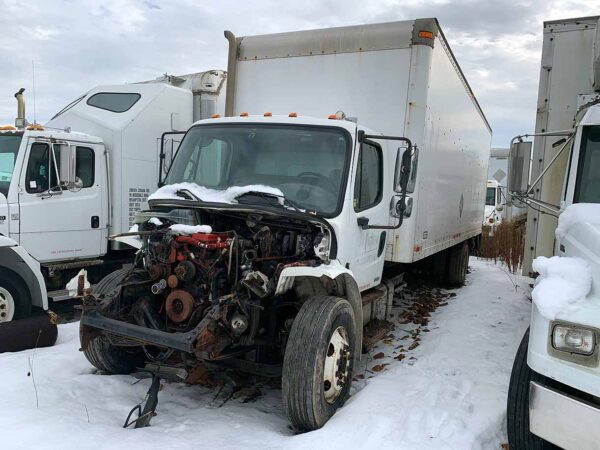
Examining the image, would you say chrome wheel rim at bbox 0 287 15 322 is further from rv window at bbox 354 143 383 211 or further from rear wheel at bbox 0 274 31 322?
rv window at bbox 354 143 383 211

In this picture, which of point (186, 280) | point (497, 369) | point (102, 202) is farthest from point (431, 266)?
point (186, 280)

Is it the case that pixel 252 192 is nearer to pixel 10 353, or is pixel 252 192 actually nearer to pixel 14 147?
pixel 10 353

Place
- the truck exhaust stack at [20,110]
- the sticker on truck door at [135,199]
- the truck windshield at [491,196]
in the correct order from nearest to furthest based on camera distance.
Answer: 1. the truck exhaust stack at [20,110]
2. the sticker on truck door at [135,199]
3. the truck windshield at [491,196]

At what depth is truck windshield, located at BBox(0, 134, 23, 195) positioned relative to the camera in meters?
6.65

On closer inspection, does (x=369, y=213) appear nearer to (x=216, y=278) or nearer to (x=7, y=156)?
(x=216, y=278)

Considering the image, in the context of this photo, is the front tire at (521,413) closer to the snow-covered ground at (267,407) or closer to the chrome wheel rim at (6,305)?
the snow-covered ground at (267,407)

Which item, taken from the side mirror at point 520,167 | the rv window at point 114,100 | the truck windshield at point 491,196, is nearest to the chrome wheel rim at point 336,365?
the side mirror at point 520,167

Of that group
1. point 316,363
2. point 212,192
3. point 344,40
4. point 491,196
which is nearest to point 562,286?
point 316,363

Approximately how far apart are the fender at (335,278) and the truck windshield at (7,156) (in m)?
4.59

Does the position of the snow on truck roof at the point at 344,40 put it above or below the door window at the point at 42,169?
above

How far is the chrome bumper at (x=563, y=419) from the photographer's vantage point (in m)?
2.63

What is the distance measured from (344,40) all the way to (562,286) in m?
4.19

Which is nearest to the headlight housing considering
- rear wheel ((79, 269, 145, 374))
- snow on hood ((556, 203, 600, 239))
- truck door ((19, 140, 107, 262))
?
snow on hood ((556, 203, 600, 239))

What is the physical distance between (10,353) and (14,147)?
Answer: 2.93m
